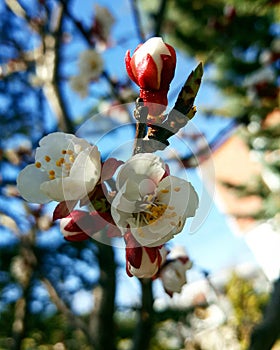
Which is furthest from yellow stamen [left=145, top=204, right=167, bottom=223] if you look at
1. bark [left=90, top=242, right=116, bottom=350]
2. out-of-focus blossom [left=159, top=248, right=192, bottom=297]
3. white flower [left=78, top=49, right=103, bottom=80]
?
white flower [left=78, top=49, right=103, bottom=80]

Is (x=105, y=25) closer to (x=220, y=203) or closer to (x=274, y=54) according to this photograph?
(x=274, y=54)

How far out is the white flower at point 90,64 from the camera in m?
2.23

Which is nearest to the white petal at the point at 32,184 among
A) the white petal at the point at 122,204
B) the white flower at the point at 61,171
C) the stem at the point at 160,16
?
the white flower at the point at 61,171

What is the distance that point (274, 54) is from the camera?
4.41 meters

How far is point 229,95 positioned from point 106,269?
3.95 meters

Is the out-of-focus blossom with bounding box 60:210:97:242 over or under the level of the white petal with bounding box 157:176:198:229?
under

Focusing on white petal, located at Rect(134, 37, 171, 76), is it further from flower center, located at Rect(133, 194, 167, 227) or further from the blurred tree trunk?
→ the blurred tree trunk

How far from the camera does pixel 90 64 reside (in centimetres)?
227

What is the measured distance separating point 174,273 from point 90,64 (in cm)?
169

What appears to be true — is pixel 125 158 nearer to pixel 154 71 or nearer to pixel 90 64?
pixel 154 71

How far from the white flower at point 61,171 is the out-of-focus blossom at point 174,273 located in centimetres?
37

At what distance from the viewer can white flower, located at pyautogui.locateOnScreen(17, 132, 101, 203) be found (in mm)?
Answer: 506

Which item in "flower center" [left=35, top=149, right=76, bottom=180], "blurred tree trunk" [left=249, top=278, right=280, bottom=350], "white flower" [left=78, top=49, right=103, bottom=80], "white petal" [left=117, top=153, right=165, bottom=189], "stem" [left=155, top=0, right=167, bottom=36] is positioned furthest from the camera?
"white flower" [left=78, top=49, right=103, bottom=80]

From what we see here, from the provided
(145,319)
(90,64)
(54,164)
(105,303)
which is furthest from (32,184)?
(90,64)
